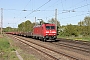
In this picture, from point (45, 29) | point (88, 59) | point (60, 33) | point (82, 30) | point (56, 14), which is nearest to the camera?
point (88, 59)

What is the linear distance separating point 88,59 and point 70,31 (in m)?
43.6

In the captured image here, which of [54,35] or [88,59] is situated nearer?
[88,59]

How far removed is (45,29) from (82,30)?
2180 cm

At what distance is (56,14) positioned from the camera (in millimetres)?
53656

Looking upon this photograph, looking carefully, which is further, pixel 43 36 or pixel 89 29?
pixel 89 29

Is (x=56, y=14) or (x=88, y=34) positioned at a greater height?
(x=56, y=14)

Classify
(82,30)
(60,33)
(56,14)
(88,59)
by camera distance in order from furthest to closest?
1. (60,33)
2. (82,30)
3. (56,14)
4. (88,59)

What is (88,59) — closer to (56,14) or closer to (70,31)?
(56,14)

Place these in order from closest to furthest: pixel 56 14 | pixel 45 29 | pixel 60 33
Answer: pixel 45 29 < pixel 56 14 < pixel 60 33

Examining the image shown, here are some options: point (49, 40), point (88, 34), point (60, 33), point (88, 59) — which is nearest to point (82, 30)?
point (88, 34)

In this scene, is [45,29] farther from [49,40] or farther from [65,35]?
[65,35]

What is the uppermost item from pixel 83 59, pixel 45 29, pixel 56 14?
pixel 56 14

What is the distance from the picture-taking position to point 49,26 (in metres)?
39.6

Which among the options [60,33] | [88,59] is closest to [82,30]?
[60,33]
